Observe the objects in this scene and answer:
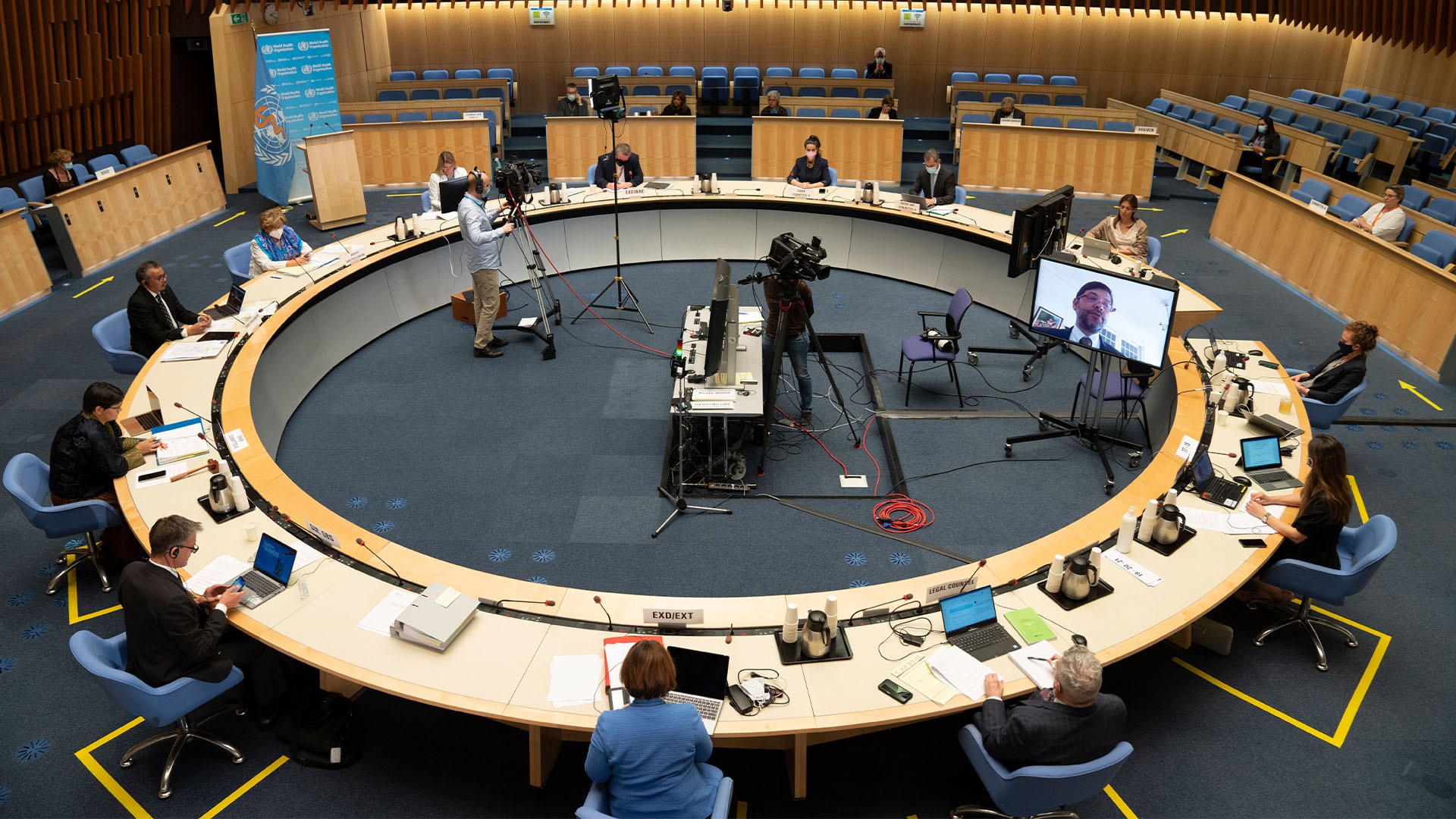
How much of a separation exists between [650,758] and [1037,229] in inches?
219

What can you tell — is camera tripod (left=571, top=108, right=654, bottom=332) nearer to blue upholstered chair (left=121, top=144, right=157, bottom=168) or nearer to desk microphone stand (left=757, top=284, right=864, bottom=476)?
desk microphone stand (left=757, top=284, right=864, bottom=476)

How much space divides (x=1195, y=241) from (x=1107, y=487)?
6.86m

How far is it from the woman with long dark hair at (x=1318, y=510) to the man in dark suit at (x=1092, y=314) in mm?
1651

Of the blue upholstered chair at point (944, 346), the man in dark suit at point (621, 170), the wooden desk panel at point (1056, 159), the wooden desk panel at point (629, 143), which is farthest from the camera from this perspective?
the wooden desk panel at point (629, 143)

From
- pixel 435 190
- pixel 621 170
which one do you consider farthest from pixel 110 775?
pixel 621 170

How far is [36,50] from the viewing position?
10.4m

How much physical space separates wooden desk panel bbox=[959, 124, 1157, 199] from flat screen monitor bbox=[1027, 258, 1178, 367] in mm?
7351

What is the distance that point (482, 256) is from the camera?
796cm

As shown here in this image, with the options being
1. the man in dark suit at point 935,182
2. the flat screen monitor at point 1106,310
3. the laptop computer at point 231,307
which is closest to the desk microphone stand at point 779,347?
the flat screen monitor at point 1106,310

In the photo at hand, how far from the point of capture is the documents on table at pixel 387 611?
3.99 m

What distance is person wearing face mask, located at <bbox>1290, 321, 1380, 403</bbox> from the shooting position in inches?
239

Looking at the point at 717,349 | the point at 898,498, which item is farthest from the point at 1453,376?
the point at 717,349

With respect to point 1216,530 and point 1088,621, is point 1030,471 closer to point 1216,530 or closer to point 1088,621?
point 1216,530

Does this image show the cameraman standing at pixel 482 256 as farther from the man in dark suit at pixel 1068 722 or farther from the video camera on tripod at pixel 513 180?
the man in dark suit at pixel 1068 722
